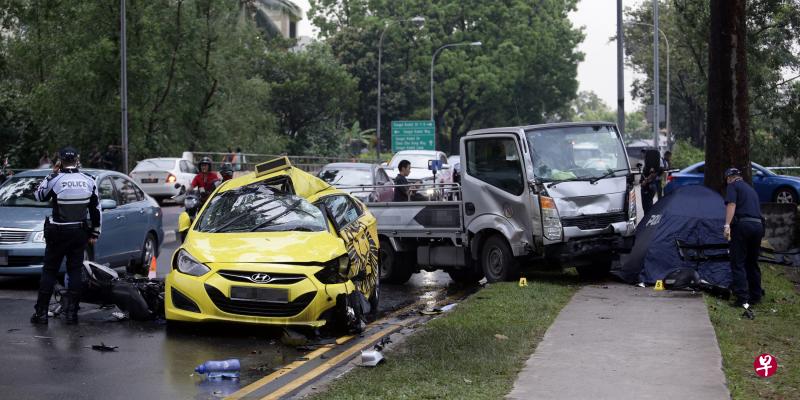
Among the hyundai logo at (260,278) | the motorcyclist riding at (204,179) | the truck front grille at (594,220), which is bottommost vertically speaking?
the hyundai logo at (260,278)

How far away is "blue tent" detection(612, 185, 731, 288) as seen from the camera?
14.0 metres

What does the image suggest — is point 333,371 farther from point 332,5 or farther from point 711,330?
point 332,5

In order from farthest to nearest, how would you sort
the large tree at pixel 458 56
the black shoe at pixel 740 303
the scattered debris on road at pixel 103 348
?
the large tree at pixel 458 56 → the black shoe at pixel 740 303 → the scattered debris on road at pixel 103 348

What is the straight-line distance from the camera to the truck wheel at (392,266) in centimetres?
1608

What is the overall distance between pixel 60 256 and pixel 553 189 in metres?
6.32

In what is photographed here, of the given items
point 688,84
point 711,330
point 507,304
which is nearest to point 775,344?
point 711,330

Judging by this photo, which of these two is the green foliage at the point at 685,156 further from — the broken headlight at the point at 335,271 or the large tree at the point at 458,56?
the broken headlight at the point at 335,271

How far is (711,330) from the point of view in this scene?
10586 mm

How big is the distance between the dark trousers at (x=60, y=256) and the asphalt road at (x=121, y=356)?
375mm

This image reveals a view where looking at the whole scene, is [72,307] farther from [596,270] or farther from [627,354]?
[596,270]

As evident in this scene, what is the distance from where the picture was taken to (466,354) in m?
9.32

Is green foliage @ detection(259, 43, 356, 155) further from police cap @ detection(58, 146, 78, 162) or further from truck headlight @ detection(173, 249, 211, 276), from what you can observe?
truck headlight @ detection(173, 249, 211, 276)

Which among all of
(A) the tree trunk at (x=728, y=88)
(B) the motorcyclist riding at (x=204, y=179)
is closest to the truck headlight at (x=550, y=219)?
(A) the tree trunk at (x=728, y=88)

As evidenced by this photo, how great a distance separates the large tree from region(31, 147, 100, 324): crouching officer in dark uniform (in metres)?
60.1
